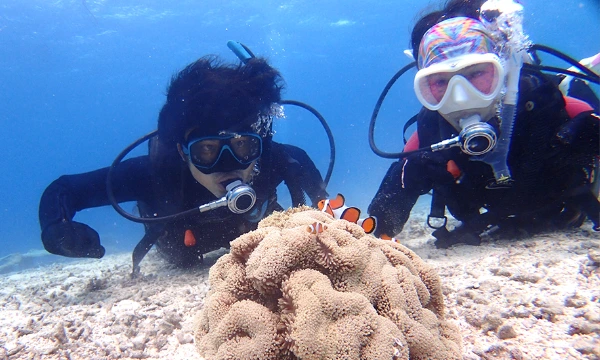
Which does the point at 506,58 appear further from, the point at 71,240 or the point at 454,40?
the point at 71,240

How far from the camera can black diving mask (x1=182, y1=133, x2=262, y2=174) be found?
12.6ft

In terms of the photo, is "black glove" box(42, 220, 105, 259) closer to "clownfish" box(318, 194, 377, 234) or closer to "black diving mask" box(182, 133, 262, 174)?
"black diving mask" box(182, 133, 262, 174)

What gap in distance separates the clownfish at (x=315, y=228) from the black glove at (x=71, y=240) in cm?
301

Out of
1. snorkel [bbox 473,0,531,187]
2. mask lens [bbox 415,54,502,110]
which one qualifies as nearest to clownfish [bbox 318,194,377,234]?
mask lens [bbox 415,54,502,110]

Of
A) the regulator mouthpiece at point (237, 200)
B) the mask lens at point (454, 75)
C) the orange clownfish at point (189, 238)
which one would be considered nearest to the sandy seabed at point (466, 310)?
the orange clownfish at point (189, 238)

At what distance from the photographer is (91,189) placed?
425cm

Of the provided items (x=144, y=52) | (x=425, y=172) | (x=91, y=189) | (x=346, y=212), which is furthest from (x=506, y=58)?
(x=144, y=52)

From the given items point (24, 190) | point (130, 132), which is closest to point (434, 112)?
point (130, 132)

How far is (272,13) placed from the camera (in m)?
26.7

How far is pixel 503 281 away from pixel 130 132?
251 ft

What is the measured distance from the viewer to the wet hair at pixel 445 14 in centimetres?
393

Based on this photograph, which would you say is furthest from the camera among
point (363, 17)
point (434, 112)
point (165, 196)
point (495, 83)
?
point (363, 17)

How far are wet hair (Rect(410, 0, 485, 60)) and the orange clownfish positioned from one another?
350 cm

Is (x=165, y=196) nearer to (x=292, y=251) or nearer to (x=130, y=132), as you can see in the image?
(x=292, y=251)
